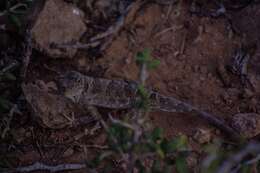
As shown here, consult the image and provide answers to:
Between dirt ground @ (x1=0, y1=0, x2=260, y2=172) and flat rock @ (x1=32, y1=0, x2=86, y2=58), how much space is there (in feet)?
0.14

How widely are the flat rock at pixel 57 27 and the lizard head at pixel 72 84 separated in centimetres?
13

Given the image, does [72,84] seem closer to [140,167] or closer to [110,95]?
[110,95]

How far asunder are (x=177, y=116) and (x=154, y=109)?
149mm

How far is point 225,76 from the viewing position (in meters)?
2.67

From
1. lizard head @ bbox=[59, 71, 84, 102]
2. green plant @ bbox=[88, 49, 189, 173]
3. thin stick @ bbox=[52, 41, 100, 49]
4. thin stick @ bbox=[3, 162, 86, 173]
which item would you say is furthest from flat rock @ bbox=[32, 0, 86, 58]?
green plant @ bbox=[88, 49, 189, 173]

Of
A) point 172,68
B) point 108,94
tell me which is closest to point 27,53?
point 108,94

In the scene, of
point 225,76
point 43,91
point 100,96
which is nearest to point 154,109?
point 100,96

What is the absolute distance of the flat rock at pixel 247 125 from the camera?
2355 millimetres

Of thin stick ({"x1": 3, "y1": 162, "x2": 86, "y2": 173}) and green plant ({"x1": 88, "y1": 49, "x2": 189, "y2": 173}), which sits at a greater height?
green plant ({"x1": 88, "y1": 49, "x2": 189, "y2": 173})

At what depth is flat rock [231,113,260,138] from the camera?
7.73ft

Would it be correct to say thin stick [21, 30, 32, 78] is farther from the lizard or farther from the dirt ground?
the lizard

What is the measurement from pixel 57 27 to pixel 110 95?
56 centimetres

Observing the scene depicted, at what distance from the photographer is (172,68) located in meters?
2.71

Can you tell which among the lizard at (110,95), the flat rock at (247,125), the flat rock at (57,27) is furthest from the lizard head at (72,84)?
the flat rock at (247,125)
